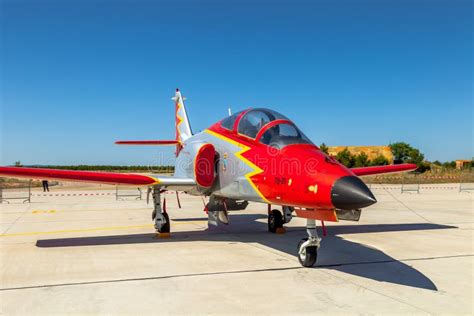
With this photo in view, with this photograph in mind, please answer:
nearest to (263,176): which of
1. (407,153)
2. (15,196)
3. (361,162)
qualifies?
(15,196)

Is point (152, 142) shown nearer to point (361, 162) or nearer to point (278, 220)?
point (278, 220)

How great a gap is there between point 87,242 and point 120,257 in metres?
2.41

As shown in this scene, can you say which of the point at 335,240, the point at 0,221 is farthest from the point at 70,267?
the point at 0,221

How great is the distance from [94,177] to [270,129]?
502cm

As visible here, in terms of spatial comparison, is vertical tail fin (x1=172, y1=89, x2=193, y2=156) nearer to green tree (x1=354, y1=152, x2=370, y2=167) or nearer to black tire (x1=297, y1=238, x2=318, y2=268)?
black tire (x1=297, y1=238, x2=318, y2=268)

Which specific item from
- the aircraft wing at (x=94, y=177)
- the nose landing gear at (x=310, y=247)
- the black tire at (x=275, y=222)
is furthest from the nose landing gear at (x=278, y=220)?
the nose landing gear at (x=310, y=247)

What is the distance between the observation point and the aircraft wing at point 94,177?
9919mm

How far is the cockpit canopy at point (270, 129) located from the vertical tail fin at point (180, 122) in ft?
24.5

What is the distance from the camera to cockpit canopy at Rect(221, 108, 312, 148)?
809cm

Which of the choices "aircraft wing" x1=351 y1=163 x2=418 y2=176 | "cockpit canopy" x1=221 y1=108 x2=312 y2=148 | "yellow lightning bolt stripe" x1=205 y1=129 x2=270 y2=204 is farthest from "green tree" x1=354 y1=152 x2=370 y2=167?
"cockpit canopy" x1=221 y1=108 x2=312 y2=148

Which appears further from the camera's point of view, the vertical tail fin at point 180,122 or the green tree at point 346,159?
the green tree at point 346,159

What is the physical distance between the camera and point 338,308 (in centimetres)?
538

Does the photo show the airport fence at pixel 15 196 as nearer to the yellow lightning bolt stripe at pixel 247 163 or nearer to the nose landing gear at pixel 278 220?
the nose landing gear at pixel 278 220

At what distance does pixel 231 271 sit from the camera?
24.3 feet
